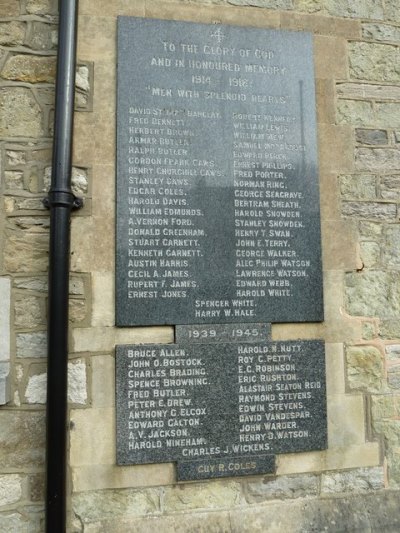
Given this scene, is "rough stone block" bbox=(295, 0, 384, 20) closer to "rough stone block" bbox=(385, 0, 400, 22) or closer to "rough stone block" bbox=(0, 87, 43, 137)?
"rough stone block" bbox=(385, 0, 400, 22)

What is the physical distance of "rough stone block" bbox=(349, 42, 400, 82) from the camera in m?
3.43

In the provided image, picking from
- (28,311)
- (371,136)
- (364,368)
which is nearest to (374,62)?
(371,136)

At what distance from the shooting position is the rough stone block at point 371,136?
3.38 metres

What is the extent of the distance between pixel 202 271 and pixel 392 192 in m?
1.35

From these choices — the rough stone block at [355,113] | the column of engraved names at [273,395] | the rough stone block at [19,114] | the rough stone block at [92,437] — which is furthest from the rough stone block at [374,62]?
the rough stone block at [92,437]

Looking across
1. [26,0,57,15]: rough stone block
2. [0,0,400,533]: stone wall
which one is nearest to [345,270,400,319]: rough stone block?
[0,0,400,533]: stone wall

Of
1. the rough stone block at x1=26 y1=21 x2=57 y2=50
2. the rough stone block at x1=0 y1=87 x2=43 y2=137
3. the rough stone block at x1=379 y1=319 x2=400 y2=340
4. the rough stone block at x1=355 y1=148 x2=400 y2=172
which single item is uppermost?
the rough stone block at x1=26 y1=21 x2=57 y2=50

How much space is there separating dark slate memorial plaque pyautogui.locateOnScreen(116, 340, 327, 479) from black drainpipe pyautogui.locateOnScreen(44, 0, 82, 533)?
32 centimetres

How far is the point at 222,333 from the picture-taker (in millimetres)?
3049

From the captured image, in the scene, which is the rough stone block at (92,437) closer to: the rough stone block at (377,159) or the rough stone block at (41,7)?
the rough stone block at (377,159)

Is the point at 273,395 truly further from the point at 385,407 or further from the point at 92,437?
the point at 92,437

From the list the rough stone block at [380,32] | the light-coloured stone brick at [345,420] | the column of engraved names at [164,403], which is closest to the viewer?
the column of engraved names at [164,403]

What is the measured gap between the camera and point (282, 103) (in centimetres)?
329

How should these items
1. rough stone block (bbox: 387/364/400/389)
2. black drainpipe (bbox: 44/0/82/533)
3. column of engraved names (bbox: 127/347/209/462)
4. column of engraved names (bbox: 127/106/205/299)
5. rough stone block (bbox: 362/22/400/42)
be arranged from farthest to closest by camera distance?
rough stone block (bbox: 362/22/400/42)
rough stone block (bbox: 387/364/400/389)
column of engraved names (bbox: 127/106/205/299)
column of engraved names (bbox: 127/347/209/462)
black drainpipe (bbox: 44/0/82/533)
